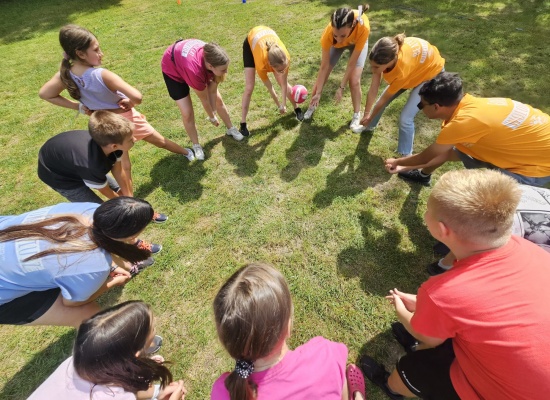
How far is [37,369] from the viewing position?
251cm

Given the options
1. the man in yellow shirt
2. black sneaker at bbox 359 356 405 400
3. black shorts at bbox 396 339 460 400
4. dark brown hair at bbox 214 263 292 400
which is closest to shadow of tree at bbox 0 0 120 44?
the man in yellow shirt

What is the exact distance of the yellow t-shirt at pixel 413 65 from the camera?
319 cm

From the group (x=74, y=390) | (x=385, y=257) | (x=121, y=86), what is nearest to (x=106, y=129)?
(x=121, y=86)

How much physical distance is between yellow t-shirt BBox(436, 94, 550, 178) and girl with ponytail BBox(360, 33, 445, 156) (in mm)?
874

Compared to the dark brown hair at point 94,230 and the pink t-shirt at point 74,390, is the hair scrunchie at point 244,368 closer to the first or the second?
the pink t-shirt at point 74,390

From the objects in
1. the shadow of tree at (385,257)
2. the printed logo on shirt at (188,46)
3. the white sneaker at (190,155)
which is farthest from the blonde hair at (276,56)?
the shadow of tree at (385,257)

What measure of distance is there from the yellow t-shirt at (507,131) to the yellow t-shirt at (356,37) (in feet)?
5.40

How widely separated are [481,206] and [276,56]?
2.81 meters

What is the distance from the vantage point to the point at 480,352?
4.33 ft

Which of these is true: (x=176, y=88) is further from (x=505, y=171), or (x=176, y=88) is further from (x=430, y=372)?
(x=430, y=372)

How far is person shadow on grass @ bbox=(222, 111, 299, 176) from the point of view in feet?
13.5

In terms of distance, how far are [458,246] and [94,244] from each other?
6.94ft

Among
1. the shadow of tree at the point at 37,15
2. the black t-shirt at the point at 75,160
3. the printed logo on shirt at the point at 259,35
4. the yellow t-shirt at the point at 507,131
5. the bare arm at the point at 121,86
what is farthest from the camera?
the shadow of tree at the point at 37,15

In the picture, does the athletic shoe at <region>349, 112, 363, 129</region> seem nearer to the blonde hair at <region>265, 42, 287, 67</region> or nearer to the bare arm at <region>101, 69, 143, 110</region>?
the blonde hair at <region>265, 42, 287, 67</region>
